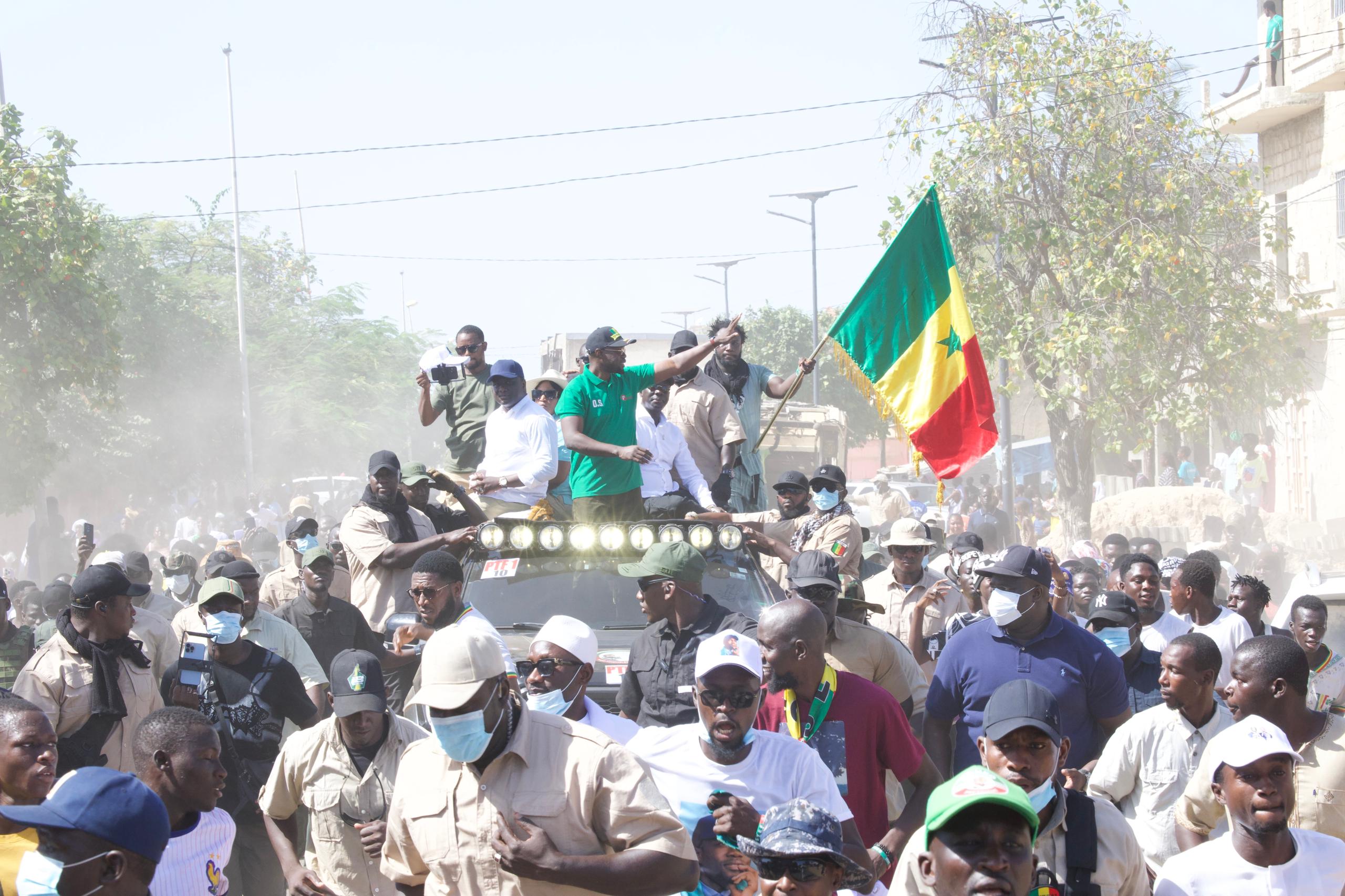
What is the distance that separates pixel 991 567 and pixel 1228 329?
1592 centimetres

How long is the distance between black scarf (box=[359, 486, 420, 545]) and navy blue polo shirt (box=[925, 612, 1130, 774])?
3.65 meters

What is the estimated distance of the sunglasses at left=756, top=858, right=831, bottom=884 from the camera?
3.23 metres

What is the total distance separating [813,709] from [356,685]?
1.74m

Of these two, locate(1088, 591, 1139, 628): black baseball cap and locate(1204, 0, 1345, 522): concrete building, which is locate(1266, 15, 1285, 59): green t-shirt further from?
locate(1088, 591, 1139, 628): black baseball cap

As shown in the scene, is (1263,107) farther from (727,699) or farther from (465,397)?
(727,699)

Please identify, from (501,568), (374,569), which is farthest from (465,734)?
(374,569)

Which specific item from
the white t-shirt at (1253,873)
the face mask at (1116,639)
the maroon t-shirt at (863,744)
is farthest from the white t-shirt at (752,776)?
the face mask at (1116,639)

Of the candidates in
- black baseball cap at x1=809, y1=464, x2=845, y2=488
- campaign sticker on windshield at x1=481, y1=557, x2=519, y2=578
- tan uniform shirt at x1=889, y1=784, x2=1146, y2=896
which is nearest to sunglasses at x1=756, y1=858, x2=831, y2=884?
tan uniform shirt at x1=889, y1=784, x2=1146, y2=896

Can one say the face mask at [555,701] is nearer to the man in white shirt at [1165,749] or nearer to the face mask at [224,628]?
the face mask at [224,628]

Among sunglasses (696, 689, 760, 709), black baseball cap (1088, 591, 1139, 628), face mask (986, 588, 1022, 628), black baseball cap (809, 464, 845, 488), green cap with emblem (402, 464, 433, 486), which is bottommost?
black baseball cap (1088, 591, 1139, 628)

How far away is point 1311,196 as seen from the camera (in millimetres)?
25188

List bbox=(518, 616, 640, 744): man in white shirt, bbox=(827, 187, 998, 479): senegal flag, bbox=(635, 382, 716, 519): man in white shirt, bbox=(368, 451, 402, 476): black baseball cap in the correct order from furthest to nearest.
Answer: bbox=(827, 187, 998, 479): senegal flag
bbox=(635, 382, 716, 519): man in white shirt
bbox=(368, 451, 402, 476): black baseball cap
bbox=(518, 616, 640, 744): man in white shirt

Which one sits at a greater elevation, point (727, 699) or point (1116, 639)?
point (727, 699)

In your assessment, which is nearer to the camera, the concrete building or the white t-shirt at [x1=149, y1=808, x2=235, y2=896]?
the white t-shirt at [x1=149, y1=808, x2=235, y2=896]
